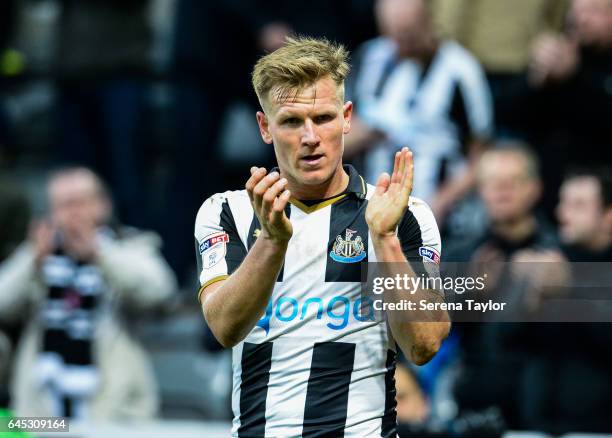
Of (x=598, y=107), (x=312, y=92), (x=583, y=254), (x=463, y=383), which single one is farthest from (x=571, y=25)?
(x=312, y=92)

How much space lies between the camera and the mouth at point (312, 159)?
4082 mm

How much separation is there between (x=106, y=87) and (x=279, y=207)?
6.27 meters

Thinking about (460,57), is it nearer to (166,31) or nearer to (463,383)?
(463,383)

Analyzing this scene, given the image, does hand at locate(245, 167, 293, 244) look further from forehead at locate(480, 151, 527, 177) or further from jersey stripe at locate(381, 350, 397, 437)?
forehead at locate(480, 151, 527, 177)

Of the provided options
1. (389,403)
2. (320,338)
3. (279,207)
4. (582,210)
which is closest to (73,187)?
(582,210)

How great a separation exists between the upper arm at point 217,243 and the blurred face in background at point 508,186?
11.0 feet

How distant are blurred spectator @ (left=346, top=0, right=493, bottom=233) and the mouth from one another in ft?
13.8

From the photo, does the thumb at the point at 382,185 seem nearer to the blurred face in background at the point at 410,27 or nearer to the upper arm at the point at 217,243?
the upper arm at the point at 217,243

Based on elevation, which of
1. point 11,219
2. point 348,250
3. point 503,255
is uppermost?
point 11,219

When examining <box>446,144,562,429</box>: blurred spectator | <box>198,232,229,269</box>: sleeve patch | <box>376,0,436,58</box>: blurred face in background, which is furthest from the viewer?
<box>376,0,436,58</box>: blurred face in background

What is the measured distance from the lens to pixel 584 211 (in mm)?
7172

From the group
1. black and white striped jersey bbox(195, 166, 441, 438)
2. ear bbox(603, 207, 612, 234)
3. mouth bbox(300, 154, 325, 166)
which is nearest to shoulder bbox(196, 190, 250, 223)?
black and white striped jersey bbox(195, 166, 441, 438)

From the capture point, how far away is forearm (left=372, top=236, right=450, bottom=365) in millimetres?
3861

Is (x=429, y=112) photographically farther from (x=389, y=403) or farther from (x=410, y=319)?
(x=410, y=319)
